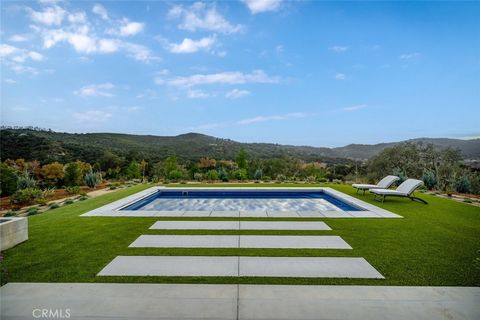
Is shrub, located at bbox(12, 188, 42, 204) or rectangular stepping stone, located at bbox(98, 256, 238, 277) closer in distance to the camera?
rectangular stepping stone, located at bbox(98, 256, 238, 277)

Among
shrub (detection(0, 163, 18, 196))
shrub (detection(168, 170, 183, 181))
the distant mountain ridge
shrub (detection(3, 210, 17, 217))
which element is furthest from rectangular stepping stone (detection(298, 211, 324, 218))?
the distant mountain ridge

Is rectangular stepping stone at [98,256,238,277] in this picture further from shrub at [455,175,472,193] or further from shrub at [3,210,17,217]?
shrub at [455,175,472,193]

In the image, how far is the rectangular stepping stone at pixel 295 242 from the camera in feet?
14.7

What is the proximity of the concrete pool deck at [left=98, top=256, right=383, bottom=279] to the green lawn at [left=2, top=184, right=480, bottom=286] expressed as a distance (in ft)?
0.46

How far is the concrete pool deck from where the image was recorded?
3.44m

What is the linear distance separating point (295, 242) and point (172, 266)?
1997 mm

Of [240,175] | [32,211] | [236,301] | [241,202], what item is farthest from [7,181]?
[240,175]

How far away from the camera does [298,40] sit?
1303 centimetres

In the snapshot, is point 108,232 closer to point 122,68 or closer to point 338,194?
point 338,194

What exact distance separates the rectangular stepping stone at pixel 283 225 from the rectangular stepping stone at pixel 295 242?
571 millimetres

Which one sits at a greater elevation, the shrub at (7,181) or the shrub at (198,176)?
the shrub at (7,181)

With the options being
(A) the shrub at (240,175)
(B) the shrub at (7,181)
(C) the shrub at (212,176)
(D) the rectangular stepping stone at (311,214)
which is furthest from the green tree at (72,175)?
(D) the rectangular stepping stone at (311,214)

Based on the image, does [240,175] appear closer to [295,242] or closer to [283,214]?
[283,214]

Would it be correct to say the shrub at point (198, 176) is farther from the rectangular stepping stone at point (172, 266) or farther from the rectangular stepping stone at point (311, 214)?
the rectangular stepping stone at point (172, 266)
